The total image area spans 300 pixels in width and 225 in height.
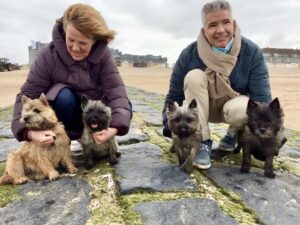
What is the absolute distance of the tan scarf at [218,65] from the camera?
16.8 ft

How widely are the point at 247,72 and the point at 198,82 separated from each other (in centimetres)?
65

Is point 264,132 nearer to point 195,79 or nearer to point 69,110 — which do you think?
point 195,79

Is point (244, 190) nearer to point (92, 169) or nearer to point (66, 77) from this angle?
point (92, 169)

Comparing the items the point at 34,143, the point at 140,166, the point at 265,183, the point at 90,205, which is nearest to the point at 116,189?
the point at 90,205

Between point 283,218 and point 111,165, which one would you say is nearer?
point 283,218

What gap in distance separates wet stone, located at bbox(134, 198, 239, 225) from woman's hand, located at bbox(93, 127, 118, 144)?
1.34m

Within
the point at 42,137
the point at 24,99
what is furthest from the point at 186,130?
the point at 24,99

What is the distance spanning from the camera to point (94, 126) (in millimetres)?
4980

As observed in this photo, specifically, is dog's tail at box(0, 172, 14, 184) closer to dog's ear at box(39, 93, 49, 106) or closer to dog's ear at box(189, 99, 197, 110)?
dog's ear at box(39, 93, 49, 106)

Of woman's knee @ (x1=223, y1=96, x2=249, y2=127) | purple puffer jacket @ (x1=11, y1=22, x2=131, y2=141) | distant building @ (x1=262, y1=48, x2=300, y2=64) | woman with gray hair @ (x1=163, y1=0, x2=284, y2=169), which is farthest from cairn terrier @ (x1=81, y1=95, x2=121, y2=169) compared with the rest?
distant building @ (x1=262, y1=48, x2=300, y2=64)

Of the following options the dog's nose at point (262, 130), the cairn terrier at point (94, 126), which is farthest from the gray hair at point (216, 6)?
the cairn terrier at point (94, 126)

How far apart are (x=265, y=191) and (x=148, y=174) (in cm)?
126

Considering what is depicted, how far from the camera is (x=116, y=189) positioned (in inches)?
166

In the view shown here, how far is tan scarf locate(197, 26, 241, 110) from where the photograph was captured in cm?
513
